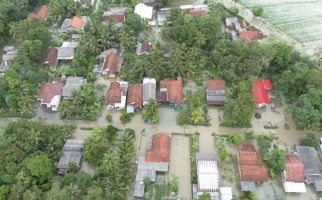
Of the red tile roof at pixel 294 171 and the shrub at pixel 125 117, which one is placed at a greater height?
the shrub at pixel 125 117

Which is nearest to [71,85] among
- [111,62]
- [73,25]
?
[111,62]

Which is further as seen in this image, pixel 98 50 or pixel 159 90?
pixel 98 50

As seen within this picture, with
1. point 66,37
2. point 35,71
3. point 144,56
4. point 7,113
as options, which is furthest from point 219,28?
point 7,113

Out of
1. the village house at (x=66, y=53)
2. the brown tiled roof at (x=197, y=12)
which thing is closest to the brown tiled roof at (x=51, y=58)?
the village house at (x=66, y=53)

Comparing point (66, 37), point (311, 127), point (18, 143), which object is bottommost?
point (18, 143)

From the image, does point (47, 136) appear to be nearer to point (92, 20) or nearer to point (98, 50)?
point (98, 50)

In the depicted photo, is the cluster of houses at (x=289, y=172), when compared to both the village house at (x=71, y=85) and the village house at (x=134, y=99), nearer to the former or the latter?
the village house at (x=134, y=99)

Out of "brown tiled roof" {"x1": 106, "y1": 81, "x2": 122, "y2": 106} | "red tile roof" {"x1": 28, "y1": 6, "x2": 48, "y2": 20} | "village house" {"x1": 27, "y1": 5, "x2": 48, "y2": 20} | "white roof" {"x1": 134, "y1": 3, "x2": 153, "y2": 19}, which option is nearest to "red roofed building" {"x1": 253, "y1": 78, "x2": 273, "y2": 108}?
"brown tiled roof" {"x1": 106, "y1": 81, "x2": 122, "y2": 106}

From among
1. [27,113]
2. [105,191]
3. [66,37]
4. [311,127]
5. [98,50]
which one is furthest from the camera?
[66,37]
